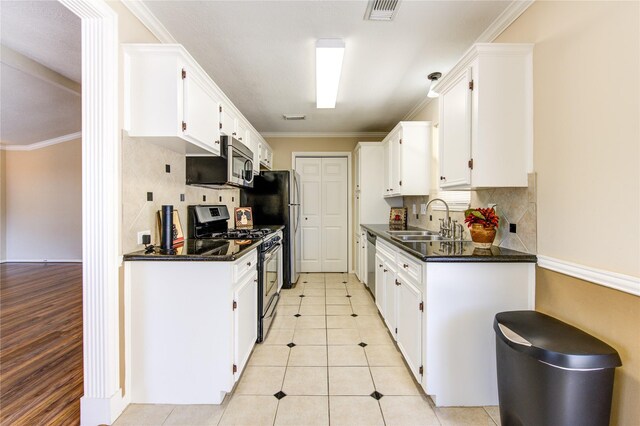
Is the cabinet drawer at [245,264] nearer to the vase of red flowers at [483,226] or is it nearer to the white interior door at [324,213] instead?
the vase of red flowers at [483,226]

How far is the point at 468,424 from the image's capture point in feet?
5.16

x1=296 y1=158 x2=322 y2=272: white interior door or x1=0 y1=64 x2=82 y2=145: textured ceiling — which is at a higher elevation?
x1=0 y1=64 x2=82 y2=145: textured ceiling

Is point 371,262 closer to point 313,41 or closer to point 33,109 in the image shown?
point 313,41

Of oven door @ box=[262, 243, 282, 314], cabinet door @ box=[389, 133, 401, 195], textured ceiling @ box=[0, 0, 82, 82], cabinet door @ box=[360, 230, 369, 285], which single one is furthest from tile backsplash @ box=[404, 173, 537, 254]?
textured ceiling @ box=[0, 0, 82, 82]

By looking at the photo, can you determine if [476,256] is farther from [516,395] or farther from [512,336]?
[516,395]

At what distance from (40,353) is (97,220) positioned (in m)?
1.65

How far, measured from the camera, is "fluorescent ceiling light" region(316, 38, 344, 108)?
2197mm

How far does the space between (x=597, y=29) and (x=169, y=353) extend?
280 centimetres

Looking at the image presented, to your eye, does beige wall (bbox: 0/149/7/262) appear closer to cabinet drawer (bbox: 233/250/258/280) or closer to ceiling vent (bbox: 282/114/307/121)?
ceiling vent (bbox: 282/114/307/121)

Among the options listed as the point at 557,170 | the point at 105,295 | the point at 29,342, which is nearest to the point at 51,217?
the point at 29,342

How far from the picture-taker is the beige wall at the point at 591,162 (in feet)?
3.81

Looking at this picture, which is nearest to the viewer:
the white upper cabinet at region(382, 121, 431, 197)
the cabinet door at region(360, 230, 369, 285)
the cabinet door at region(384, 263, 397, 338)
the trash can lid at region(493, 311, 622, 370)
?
the trash can lid at region(493, 311, 622, 370)

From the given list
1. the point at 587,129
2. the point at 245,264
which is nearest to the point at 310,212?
the point at 245,264

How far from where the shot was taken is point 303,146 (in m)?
5.09
